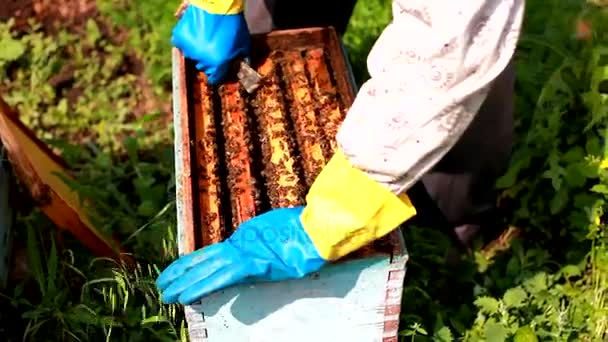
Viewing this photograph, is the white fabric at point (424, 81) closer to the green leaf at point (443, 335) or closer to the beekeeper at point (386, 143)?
the beekeeper at point (386, 143)

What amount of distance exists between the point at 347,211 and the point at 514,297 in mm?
1179

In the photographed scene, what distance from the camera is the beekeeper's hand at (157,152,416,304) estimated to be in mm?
1926

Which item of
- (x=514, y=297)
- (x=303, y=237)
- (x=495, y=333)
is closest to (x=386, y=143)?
(x=303, y=237)

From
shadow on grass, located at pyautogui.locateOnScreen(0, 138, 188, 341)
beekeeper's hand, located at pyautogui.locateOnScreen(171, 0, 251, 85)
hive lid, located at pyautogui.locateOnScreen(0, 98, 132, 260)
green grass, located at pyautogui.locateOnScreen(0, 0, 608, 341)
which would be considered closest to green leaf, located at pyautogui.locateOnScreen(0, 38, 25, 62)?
green grass, located at pyautogui.locateOnScreen(0, 0, 608, 341)

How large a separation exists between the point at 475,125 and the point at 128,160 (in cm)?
166

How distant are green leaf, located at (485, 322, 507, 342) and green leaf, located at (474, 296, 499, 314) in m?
0.08

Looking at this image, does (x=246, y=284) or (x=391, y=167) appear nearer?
(x=391, y=167)

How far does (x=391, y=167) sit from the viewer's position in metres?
1.86

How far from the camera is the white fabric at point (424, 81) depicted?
1.76m

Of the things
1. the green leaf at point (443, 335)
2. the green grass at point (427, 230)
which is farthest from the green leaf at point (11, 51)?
the green leaf at point (443, 335)

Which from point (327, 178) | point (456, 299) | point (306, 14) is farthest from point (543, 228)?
point (327, 178)

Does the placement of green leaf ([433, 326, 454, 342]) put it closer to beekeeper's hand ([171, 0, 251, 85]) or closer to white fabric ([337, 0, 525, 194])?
white fabric ([337, 0, 525, 194])

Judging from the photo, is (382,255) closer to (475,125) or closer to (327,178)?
(327,178)

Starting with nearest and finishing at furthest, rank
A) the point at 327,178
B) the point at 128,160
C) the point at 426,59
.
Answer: the point at 426,59, the point at 327,178, the point at 128,160
